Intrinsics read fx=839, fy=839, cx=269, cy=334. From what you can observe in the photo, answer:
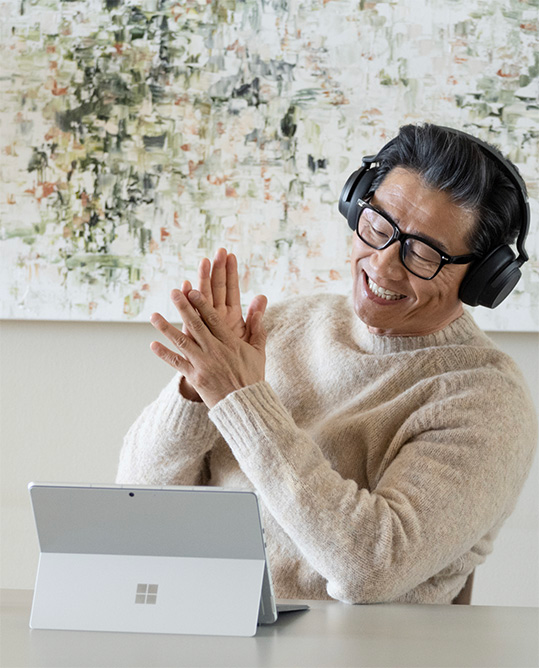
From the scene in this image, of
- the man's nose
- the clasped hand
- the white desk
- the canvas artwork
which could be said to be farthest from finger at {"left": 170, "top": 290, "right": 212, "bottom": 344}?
the canvas artwork

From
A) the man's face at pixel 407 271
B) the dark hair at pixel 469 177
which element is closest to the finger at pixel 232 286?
the man's face at pixel 407 271

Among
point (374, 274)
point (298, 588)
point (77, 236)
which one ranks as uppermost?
A: point (374, 274)

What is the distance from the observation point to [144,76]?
2.27 metres

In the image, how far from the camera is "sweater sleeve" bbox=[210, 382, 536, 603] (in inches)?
45.2

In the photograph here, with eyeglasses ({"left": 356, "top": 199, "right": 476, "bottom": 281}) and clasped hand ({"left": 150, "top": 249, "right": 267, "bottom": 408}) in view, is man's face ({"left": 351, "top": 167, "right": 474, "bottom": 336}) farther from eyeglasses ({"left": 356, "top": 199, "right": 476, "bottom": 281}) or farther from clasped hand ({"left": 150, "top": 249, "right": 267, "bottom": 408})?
clasped hand ({"left": 150, "top": 249, "right": 267, "bottom": 408})

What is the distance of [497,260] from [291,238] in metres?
0.94

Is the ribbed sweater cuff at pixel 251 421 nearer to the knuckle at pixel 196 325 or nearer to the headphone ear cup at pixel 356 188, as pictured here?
the knuckle at pixel 196 325

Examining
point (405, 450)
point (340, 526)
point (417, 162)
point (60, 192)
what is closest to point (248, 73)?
point (60, 192)

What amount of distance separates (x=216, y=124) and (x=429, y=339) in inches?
41.3

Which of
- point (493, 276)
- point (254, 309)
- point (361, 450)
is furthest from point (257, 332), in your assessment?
point (493, 276)

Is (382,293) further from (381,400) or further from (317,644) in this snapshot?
(317,644)

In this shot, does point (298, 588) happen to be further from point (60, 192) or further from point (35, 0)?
point (35, 0)

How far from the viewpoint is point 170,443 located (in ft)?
4.71

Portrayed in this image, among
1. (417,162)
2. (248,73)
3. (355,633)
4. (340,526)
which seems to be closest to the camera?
(355,633)
